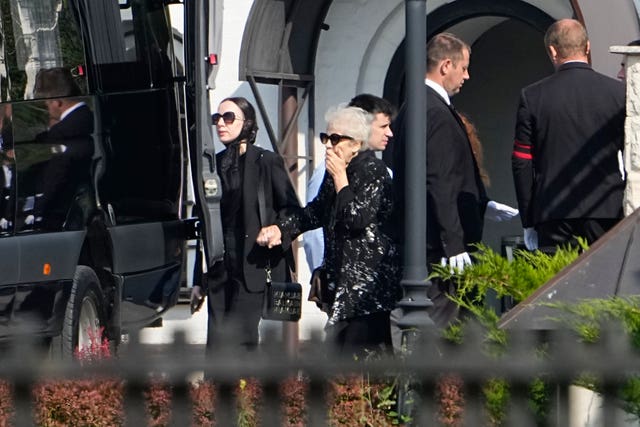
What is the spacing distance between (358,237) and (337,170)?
1.11 ft

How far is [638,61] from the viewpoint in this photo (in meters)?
6.79

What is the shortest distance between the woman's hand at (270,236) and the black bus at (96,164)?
0.54m

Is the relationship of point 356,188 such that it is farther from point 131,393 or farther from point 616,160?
point 131,393

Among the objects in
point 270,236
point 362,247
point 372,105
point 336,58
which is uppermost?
point 336,58

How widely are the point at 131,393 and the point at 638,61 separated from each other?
450cm

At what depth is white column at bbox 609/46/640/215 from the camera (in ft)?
22.5

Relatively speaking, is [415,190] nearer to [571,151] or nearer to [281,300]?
[571,151]

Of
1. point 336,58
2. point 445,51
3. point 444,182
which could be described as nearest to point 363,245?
point 444,182

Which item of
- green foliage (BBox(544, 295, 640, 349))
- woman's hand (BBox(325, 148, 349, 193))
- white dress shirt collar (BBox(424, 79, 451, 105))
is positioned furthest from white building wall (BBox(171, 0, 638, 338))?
green foliage (BBox(544, 295, 640, 349))

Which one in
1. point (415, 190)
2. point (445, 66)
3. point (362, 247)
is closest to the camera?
point (415, 190)

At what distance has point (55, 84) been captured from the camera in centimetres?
825

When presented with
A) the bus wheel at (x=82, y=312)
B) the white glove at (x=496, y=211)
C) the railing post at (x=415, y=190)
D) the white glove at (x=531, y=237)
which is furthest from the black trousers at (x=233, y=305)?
the railing post at (x=415, y=190)

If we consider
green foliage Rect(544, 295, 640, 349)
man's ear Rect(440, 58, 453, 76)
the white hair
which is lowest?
green foliage Rect(544, 295, 640, 349)

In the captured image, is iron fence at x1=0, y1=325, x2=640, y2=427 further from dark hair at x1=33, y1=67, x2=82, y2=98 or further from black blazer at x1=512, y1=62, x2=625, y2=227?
dark hair at x1=33, y1=67, x2=82, y2=98
